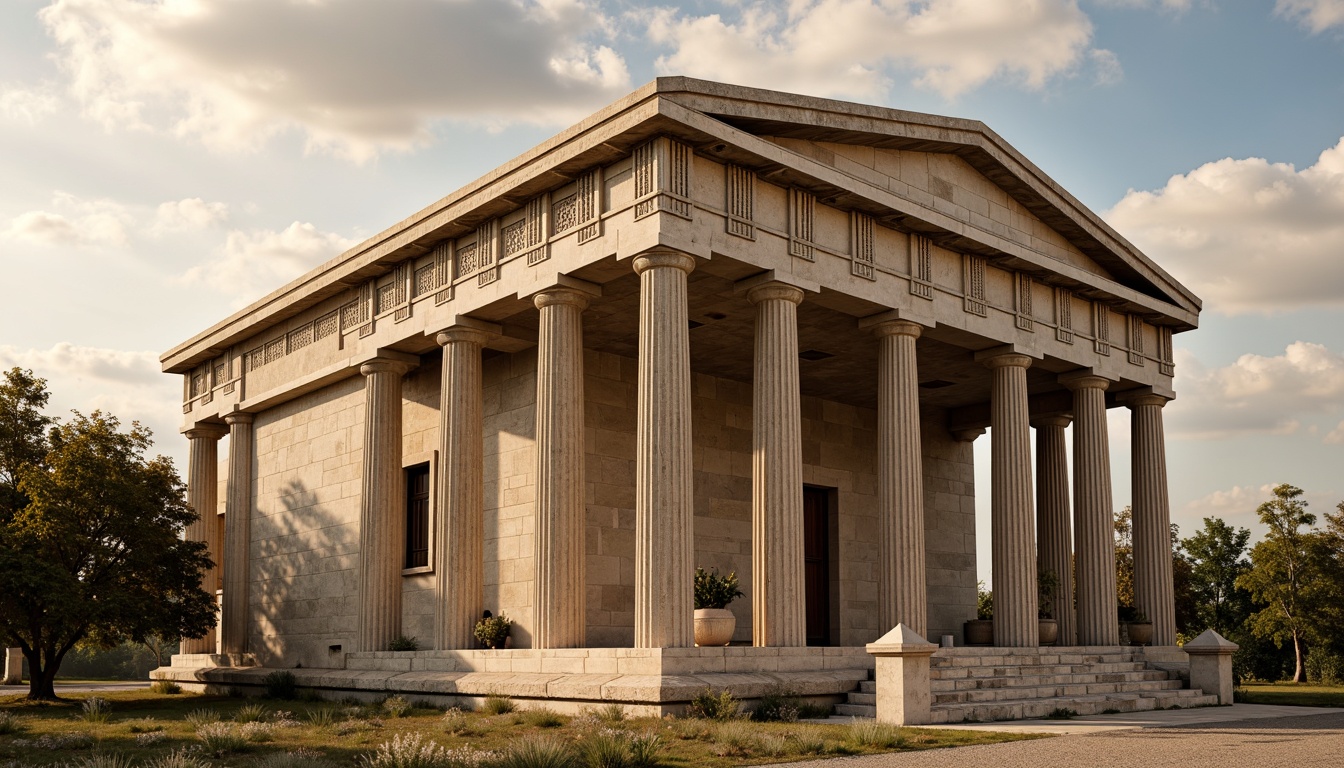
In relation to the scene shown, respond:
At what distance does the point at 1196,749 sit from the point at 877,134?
1362cm

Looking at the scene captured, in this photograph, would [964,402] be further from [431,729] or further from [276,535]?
[431,729]

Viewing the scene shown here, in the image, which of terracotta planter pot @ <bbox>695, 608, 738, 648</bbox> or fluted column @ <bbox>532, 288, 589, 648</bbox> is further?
fluted column @ <bbox>532, 288, 589, 648</bbox>

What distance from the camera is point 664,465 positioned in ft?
70.0

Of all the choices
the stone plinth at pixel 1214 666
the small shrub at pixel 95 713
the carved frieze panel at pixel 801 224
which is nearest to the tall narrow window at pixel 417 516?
the small shrub at pixel 95 713

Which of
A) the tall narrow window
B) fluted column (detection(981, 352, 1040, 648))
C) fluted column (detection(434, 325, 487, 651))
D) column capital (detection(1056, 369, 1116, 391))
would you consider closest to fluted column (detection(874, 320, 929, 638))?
fluted column (detection(981, 352, 1040, 648))

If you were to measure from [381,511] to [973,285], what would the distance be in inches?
565

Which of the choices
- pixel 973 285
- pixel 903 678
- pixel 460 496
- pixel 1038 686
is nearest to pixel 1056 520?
pixel 973 285

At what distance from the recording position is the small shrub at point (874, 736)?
16312mm

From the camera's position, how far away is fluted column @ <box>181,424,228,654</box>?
3688 cm

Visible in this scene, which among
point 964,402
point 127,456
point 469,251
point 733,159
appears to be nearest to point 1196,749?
point 733,159

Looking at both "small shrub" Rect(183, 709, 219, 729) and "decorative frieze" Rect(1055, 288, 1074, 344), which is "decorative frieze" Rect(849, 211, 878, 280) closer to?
"decorative frieze" Rect(1055, 288, 1074, 344)

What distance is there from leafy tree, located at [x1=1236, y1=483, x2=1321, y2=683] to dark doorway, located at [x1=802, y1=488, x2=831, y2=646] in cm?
2688

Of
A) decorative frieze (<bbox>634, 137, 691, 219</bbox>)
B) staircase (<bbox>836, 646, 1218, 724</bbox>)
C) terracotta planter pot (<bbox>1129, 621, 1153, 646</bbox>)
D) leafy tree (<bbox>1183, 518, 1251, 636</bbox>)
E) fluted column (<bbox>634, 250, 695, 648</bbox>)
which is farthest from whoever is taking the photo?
leafy tree (<bbox>1183, 518, 1251, 636</bbox>)

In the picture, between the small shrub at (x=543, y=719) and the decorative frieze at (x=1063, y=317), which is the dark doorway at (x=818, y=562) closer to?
the decorative frieze at (x=1063, y=317)
